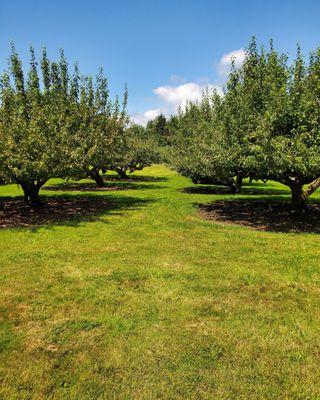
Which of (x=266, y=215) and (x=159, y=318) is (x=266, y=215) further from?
(x=159, y=318)

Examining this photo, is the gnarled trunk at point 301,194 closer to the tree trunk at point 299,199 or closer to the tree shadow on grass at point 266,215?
the tree trunk at point 299,199

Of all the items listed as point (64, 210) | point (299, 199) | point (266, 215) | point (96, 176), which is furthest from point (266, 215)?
point (96, 176)

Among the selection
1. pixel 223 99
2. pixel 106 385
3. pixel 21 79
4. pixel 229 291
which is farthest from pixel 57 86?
pixel 106 385

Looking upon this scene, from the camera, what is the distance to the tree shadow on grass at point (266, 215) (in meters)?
14.8

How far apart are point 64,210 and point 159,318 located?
1288 cm

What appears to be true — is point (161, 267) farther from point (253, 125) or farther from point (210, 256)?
point (253, 125)

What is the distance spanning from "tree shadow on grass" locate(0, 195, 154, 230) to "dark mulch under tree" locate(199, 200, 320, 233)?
4772mm

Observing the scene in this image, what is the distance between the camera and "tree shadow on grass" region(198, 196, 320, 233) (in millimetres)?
14781

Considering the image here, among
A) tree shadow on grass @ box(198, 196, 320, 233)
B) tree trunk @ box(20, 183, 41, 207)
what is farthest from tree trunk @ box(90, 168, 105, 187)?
tree shadow on grass @ box(198, 196, 320, 233)

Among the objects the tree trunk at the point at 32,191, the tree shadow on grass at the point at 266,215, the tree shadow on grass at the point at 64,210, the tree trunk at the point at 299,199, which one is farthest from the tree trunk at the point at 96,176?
the tree trunk at the point at 299,199

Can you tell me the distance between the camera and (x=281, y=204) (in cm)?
2062

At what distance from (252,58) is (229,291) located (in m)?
13.5

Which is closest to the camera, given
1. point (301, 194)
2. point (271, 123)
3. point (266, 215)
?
point (271, 123)

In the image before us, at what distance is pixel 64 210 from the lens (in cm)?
1848
